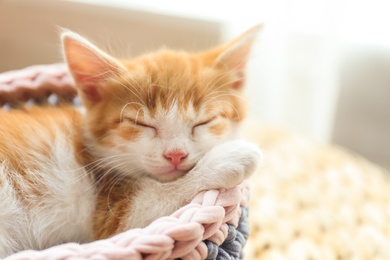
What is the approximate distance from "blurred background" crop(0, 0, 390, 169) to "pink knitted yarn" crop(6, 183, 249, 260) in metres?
1.16

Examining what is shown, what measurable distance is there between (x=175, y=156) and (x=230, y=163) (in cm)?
10

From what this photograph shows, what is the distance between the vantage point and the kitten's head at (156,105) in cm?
83

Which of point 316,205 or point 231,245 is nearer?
point 231,245

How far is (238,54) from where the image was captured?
959 mm

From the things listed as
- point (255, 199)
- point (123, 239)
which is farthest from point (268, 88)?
point (123, 239)

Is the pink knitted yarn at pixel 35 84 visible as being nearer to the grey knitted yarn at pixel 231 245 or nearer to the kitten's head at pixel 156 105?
the kitten's head at pixel 156 105

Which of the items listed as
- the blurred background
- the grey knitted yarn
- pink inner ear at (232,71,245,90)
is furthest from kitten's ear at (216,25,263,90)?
the blurred background

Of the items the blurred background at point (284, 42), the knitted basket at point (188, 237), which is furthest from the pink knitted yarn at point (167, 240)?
the blurred background at point (284, 42)

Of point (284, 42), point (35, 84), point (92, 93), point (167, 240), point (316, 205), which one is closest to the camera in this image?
point (167, 240)

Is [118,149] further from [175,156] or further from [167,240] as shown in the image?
[167,240]

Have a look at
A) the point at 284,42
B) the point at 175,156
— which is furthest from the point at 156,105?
the point at 284,42

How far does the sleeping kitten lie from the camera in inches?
31.9

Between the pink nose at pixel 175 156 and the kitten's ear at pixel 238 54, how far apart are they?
0.77 feet

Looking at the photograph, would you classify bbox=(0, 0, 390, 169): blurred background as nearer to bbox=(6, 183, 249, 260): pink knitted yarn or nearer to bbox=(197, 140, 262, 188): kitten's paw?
bbox=(197, 140, 262, 188): kitten's paw
